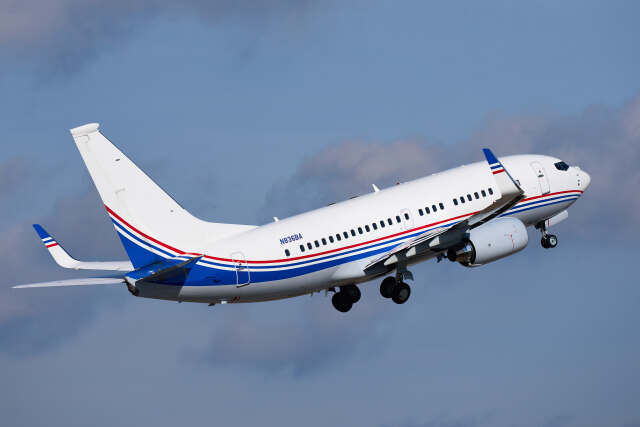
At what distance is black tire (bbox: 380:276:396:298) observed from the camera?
6269cm

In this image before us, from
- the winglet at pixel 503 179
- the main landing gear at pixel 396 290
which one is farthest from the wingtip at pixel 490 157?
the main landing gear at pixel 396 290

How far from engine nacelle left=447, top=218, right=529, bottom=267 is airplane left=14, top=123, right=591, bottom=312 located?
52 mm

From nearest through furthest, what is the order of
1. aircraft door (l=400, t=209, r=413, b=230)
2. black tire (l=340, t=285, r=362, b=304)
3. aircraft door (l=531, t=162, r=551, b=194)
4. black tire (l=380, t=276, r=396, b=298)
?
aircraft door (l=400, t=209, r=413, b=230), black tire (l=380, t=276, r=396, b=298), black tire (l=340, t=285, r=362, b=304), aircraft door (l=531, t=162, r=551, b=194)

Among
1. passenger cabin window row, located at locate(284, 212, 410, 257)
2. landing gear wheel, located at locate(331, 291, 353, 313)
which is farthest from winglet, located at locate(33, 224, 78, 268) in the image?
landing gear wheel, located at locate(331, 291, 353, 313)

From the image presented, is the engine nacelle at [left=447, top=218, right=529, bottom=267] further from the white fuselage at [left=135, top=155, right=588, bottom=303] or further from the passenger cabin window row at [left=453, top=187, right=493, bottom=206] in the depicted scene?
the passenger cabin window row at [left=453, top=187, right=493, bottom=206]

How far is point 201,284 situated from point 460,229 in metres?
14.0

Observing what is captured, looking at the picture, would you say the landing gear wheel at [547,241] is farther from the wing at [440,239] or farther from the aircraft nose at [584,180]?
the wing at [440,239]

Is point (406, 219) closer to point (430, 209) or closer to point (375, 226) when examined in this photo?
point (430, 209)

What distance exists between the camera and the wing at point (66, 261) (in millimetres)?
60062

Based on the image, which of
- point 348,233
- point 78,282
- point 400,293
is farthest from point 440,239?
point 78,282

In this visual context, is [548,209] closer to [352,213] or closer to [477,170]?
[477,170]

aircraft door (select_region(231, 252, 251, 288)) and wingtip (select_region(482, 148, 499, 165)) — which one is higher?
wingtip (select_region(482, 148, 499, 165))

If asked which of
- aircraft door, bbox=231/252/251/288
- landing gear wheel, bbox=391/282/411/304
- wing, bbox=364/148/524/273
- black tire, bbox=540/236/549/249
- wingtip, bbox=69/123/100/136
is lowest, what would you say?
landing gear wheel, bbox=391/282/411/304

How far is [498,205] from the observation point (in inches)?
2347
